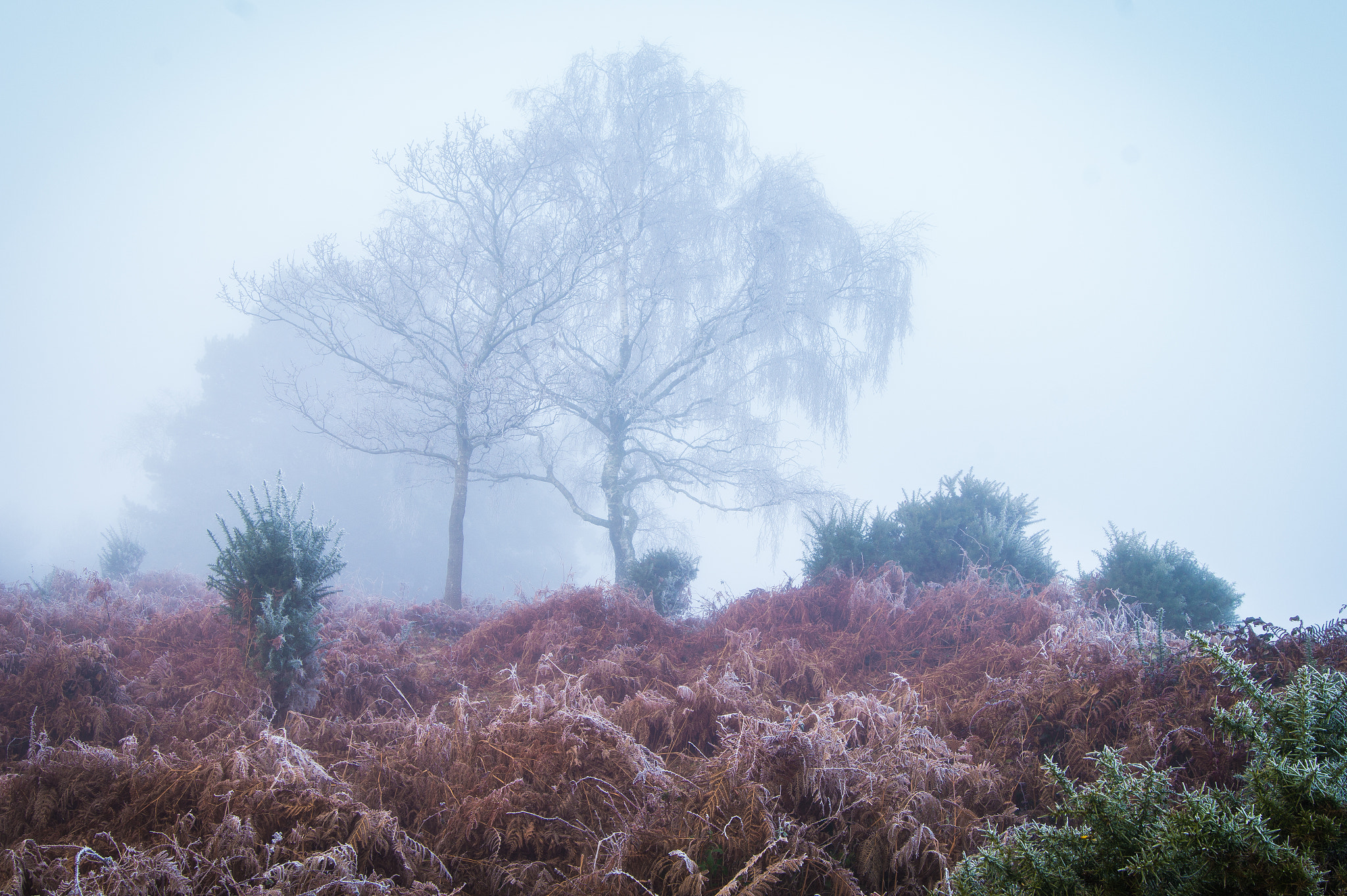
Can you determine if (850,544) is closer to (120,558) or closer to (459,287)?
(459,287)

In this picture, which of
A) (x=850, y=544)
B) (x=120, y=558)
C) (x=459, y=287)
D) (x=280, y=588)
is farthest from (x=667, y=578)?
(x=120, y=558)

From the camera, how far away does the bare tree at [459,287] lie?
1150 cm

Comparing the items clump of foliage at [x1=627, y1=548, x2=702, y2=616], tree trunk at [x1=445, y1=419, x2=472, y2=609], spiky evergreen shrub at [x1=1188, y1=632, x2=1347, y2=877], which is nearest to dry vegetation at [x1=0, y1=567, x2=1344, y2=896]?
spiky evergreen shrub at [x1=1188, y1=632, x2=1347, y2=877]

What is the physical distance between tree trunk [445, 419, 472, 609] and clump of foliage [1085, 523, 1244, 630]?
993 centimetres

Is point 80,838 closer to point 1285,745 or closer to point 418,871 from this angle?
point 418,871

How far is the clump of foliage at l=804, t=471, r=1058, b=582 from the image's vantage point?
8.04 metres

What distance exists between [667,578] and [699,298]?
311 inches

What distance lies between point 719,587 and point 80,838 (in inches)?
253

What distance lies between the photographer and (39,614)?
5.76 metres

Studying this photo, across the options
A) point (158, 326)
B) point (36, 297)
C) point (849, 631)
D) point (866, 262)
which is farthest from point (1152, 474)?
point (36, 297)

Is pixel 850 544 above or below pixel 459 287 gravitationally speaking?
below

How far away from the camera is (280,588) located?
476cm

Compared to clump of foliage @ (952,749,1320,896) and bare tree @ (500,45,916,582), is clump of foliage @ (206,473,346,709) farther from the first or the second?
bare tree @ (500,45,916,582)

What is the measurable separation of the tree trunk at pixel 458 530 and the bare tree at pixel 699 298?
5.98 feet
